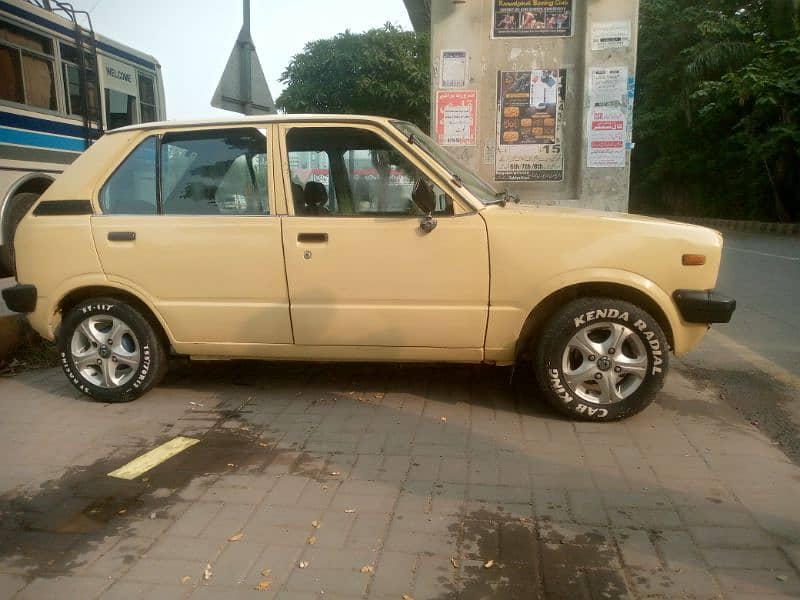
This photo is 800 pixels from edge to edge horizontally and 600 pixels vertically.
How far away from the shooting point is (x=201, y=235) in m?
4.66

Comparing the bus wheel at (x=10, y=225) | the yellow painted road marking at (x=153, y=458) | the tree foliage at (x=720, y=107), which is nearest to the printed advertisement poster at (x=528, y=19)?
the yellow painted road marking at (x=153, y=458)

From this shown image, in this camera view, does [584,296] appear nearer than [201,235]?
Yes

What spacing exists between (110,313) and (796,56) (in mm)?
21338

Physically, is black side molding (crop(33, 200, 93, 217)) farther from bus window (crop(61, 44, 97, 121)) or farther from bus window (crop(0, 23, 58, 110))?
A: bus window (crop(61, 44, 97, 121))

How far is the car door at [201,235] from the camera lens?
15.2ft

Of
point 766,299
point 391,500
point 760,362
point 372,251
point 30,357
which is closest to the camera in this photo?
point 391,500

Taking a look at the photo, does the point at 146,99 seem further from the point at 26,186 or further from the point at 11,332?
the point at 11,332

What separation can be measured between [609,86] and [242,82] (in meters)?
3.81

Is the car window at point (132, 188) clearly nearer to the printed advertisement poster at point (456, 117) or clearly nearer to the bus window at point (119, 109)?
the printed advertisement poster at point (456, 117)

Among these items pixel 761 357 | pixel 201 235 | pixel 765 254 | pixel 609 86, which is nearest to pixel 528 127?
pixel 609 86

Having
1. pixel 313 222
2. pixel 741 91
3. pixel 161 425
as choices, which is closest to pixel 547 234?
pixel 313 222

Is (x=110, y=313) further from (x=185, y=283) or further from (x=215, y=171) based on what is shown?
(x=215, y=171)

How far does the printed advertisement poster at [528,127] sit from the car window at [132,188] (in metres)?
4.06

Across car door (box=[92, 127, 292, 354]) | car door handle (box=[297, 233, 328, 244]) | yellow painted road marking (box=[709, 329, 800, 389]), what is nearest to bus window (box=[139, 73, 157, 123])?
car door (box=[92, 127, 292, 354])
